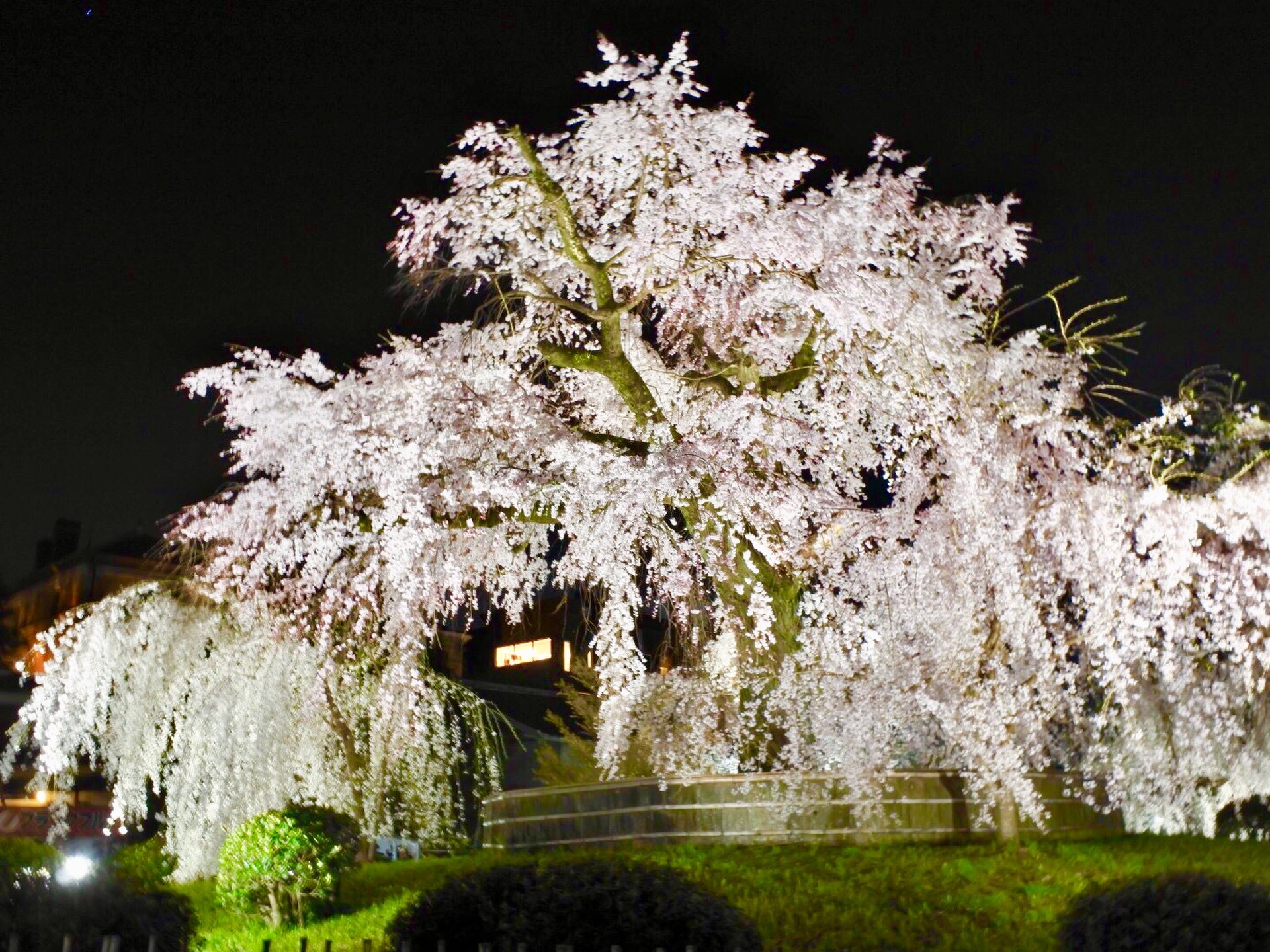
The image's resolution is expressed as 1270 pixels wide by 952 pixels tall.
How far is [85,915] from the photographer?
297 inches

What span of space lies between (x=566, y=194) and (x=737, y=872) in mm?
7742

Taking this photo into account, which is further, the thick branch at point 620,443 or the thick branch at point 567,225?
the thick branch at point 567,225

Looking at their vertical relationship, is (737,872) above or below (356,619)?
below

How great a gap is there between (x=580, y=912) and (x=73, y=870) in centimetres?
402

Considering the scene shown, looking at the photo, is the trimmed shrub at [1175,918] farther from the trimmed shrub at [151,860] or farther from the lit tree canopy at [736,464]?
the trimmed shrub at [151,860]

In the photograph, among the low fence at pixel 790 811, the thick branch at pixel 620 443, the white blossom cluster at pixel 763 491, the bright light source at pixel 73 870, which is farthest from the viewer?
the thick branch at pixel 620 443

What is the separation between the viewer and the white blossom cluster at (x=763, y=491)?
39.0 feet

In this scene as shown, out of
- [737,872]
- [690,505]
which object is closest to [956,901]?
[737,872]

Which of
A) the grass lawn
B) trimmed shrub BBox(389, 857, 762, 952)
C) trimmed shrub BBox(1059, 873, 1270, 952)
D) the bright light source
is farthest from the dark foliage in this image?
trimmed shrub BBox(1059, 873, 1270, 952)

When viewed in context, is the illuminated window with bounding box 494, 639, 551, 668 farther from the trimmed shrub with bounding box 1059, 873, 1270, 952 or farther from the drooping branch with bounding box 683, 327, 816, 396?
the trimmed shrub with bounding box 1059, 873, 1270, 952

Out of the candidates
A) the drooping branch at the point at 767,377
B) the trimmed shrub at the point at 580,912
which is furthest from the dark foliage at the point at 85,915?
the drooping branch at the point at 767,377

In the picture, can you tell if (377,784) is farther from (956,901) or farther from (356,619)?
(956,901)

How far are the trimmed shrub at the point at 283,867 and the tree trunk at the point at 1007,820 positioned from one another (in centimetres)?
712

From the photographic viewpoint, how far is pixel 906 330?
12.9 metres
